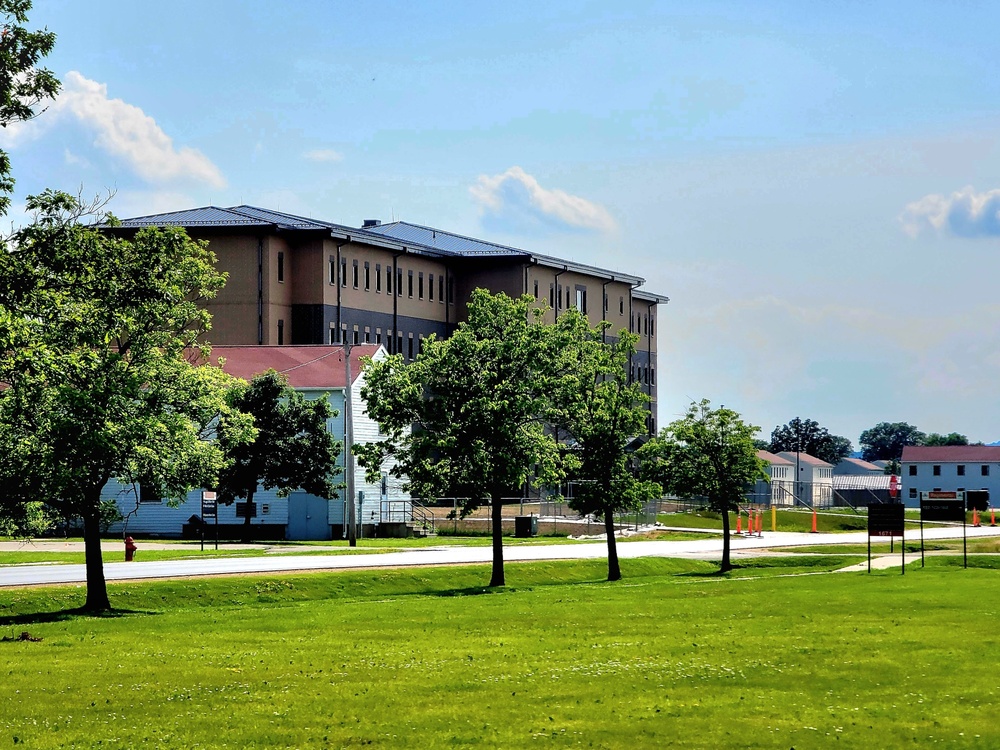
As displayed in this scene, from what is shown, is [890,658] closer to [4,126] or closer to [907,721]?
[907,721]

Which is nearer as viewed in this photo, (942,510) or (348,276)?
(942,510)

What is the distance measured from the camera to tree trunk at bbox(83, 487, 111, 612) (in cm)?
3319

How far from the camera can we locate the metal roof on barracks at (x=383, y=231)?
310ft

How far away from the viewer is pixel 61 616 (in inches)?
Result: 1254

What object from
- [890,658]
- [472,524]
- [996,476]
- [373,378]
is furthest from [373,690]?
[996,476]

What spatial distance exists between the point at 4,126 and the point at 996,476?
159 m

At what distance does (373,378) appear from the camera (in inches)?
1694

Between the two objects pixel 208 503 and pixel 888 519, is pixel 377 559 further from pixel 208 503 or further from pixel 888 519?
→ pixel 888 519

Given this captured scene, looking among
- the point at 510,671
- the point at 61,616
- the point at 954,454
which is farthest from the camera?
the point at 954,454

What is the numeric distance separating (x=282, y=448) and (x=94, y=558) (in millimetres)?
37780

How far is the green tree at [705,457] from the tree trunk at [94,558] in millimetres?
23343

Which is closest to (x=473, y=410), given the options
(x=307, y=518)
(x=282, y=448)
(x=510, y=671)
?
(x=510, y=671)

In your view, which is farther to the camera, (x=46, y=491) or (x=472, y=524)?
(x=472, y=524)

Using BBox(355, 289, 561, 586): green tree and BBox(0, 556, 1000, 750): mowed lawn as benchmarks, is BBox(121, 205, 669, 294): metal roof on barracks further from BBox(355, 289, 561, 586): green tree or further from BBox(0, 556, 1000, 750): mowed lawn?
BBox(0, 556, 1000, 750): mowed lawn
